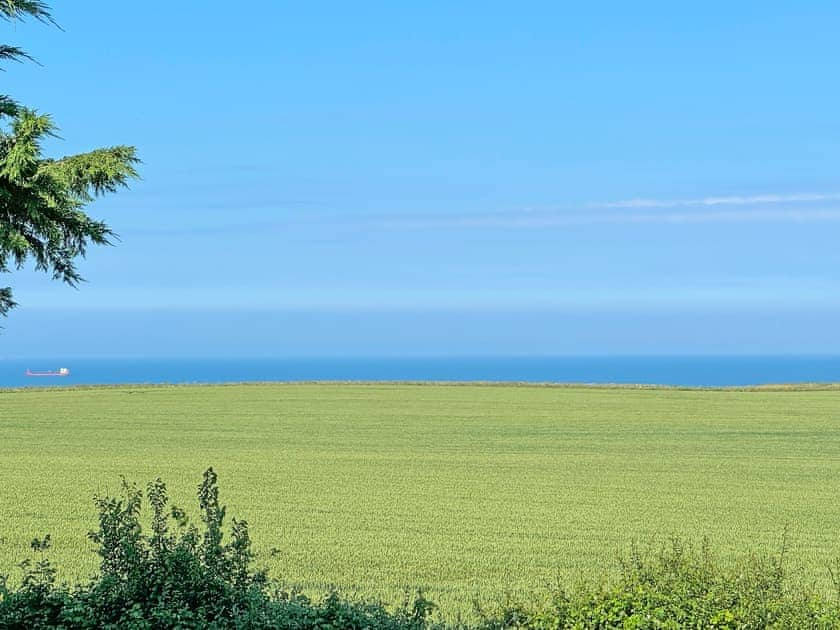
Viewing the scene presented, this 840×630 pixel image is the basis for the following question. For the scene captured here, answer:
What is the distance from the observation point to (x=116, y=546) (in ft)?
29.1

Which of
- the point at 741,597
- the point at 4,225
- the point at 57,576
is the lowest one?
the point at 57,576

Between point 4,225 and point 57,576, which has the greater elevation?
point 4,225

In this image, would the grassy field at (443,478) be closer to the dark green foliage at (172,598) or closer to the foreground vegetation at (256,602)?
the foreground vegetation at (256,602)

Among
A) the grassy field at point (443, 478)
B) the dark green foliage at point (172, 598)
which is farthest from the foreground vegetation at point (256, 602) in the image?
the grassy field at point (443, 478)

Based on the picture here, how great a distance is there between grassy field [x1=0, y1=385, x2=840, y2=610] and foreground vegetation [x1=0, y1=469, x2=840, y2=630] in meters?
2.99

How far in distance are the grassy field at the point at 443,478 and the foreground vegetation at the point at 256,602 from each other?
2.99m

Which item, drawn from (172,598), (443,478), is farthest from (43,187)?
(443,478)

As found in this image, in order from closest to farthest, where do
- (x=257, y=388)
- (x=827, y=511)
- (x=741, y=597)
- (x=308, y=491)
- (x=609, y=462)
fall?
(x=741, y=597), (x=827, y=511), (x=308, y=491), (x=609, y=462), (x=257, y=388)

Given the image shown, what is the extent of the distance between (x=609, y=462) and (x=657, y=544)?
11638 mm

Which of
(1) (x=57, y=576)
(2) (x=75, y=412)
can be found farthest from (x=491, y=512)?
(2) (x=75, y=412)

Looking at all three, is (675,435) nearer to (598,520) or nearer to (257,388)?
(598,520)

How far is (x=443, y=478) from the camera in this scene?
2306 centimetres

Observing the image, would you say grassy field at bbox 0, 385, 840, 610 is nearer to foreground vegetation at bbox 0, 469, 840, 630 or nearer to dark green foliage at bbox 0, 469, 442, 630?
foreground vegetation at bbox 0, 469, 840, 630

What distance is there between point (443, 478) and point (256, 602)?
1503 centimetres
